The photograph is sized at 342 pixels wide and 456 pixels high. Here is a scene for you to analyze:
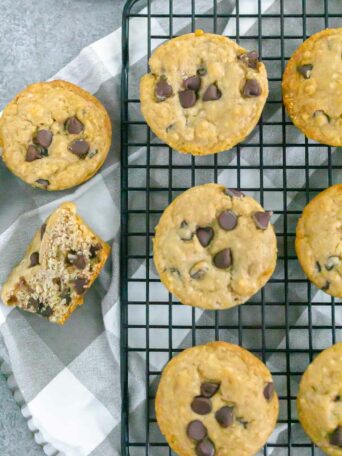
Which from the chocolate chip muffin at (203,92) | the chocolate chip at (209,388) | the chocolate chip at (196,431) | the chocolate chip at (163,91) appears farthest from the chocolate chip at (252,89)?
the chocolate chip at (196,431)

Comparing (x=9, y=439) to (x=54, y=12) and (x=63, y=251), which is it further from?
(x=54, y=12)

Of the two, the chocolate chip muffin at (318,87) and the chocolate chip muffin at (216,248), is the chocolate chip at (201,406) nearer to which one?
the chocolate chip muffin at (216,248)

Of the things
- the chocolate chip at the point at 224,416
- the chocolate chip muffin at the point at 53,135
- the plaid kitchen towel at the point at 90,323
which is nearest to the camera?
the chocolate chip at the point at 224,416

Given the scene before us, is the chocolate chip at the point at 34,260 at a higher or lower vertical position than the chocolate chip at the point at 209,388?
higher

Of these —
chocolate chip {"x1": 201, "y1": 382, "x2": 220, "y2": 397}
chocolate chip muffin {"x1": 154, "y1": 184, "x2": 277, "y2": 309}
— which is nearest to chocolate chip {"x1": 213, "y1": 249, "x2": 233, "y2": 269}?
chocolate chip muffin {"x1": 154, "y1": 184, "x2": 277, "y2": 309}

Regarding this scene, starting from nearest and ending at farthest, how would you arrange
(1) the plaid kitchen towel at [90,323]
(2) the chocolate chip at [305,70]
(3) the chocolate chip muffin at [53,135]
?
(2) the chocolate chip at [305,70] < (3) the chocolate chip muffin at [53,135] < (1) the plaid kitchen towel at [90,323]

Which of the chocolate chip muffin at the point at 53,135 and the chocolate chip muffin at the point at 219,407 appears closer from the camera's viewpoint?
the chocolate chip muffin at the point at 219,407

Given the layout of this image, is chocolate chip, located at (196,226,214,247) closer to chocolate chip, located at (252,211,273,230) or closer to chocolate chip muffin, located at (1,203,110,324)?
chocolate chip, located at (252,211,273,230)
